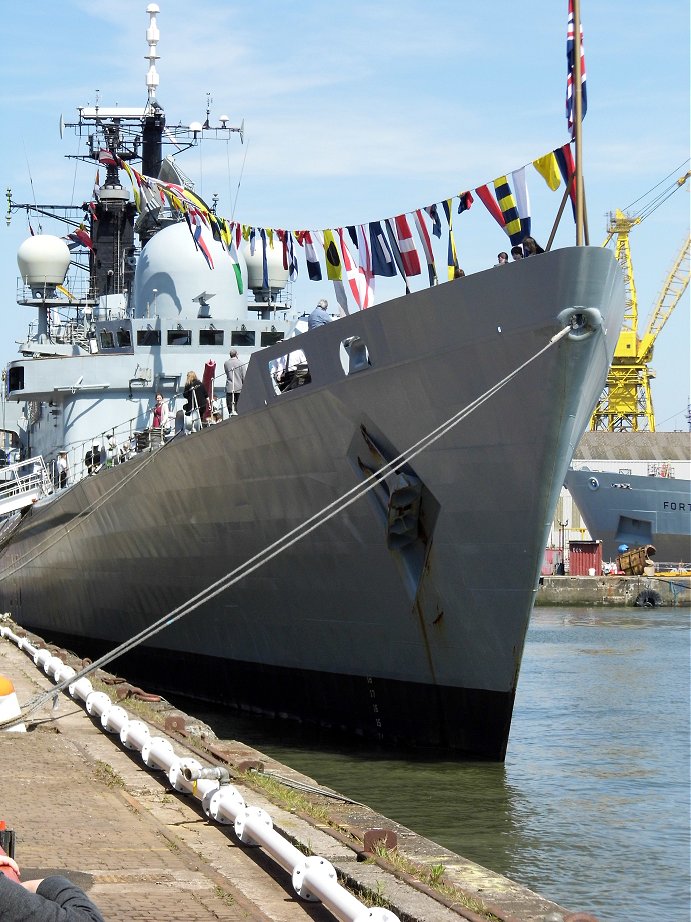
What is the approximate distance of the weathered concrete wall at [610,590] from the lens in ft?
130

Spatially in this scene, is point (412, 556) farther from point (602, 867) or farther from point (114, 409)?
point (114, 409)

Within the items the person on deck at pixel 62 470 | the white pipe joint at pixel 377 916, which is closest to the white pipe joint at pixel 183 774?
the white pipe joint at pixel 377 916

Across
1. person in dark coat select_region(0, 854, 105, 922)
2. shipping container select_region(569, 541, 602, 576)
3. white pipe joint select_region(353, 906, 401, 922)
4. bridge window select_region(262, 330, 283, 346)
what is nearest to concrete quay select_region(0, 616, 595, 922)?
white pipe joint select_region(353, 906, 401, 922)

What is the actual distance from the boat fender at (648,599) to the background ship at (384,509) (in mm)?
25798

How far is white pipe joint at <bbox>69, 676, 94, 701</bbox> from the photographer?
9969 millimetres

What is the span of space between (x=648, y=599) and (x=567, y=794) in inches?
1176

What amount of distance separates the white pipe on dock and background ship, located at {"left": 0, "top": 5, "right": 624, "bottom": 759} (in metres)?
1.48

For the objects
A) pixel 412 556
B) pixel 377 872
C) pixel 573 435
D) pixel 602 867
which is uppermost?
pixel 573 435

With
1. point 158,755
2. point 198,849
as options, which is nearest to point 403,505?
point 158,755

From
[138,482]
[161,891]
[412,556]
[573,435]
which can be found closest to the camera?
[161,891]

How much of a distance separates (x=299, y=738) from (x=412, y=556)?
2.70m

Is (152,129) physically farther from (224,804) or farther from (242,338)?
(224,804)

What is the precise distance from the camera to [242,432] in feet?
41.5

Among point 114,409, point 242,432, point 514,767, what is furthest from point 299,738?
point 114,409
